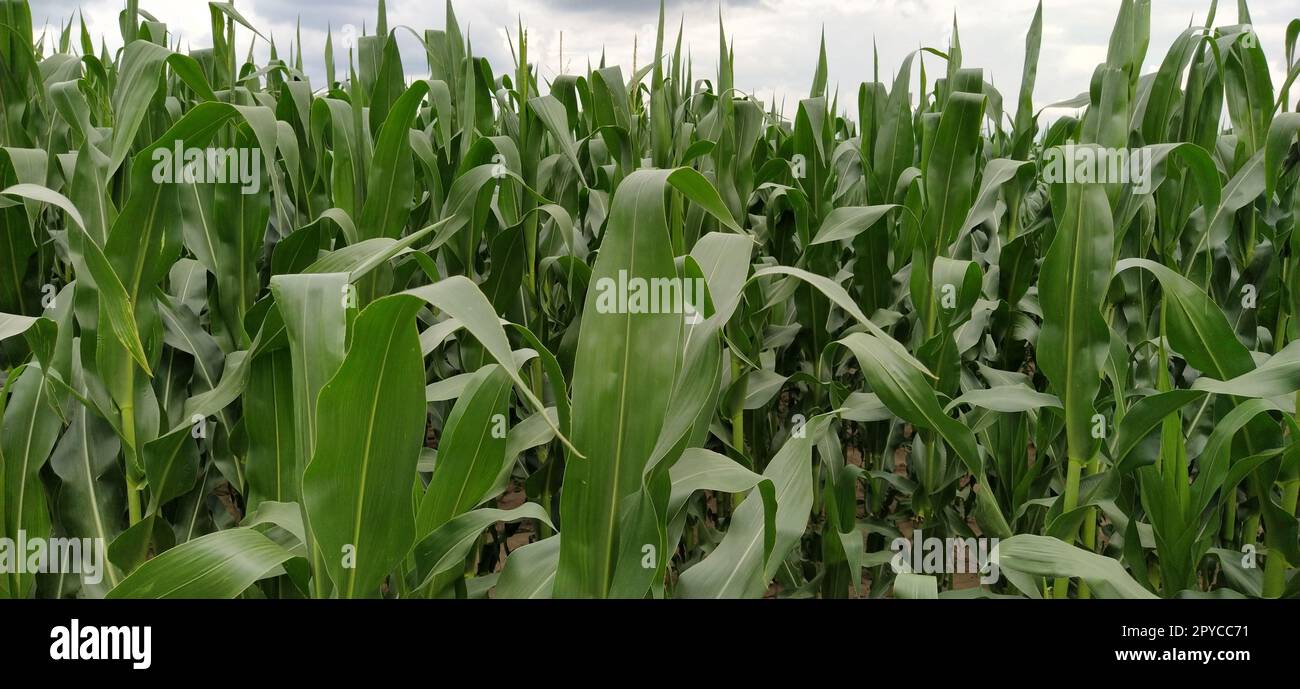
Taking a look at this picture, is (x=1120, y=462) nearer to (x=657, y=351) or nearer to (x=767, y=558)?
(x=767, y=558)

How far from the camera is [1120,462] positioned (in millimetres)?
1228

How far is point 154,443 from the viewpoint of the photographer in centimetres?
117

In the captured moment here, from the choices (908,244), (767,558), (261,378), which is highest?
(908,244)

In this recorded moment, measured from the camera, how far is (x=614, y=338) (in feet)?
2.57

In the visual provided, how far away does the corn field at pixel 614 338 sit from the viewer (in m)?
0.82

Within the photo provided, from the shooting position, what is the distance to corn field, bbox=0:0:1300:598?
0.82 metres

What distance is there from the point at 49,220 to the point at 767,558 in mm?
2006
